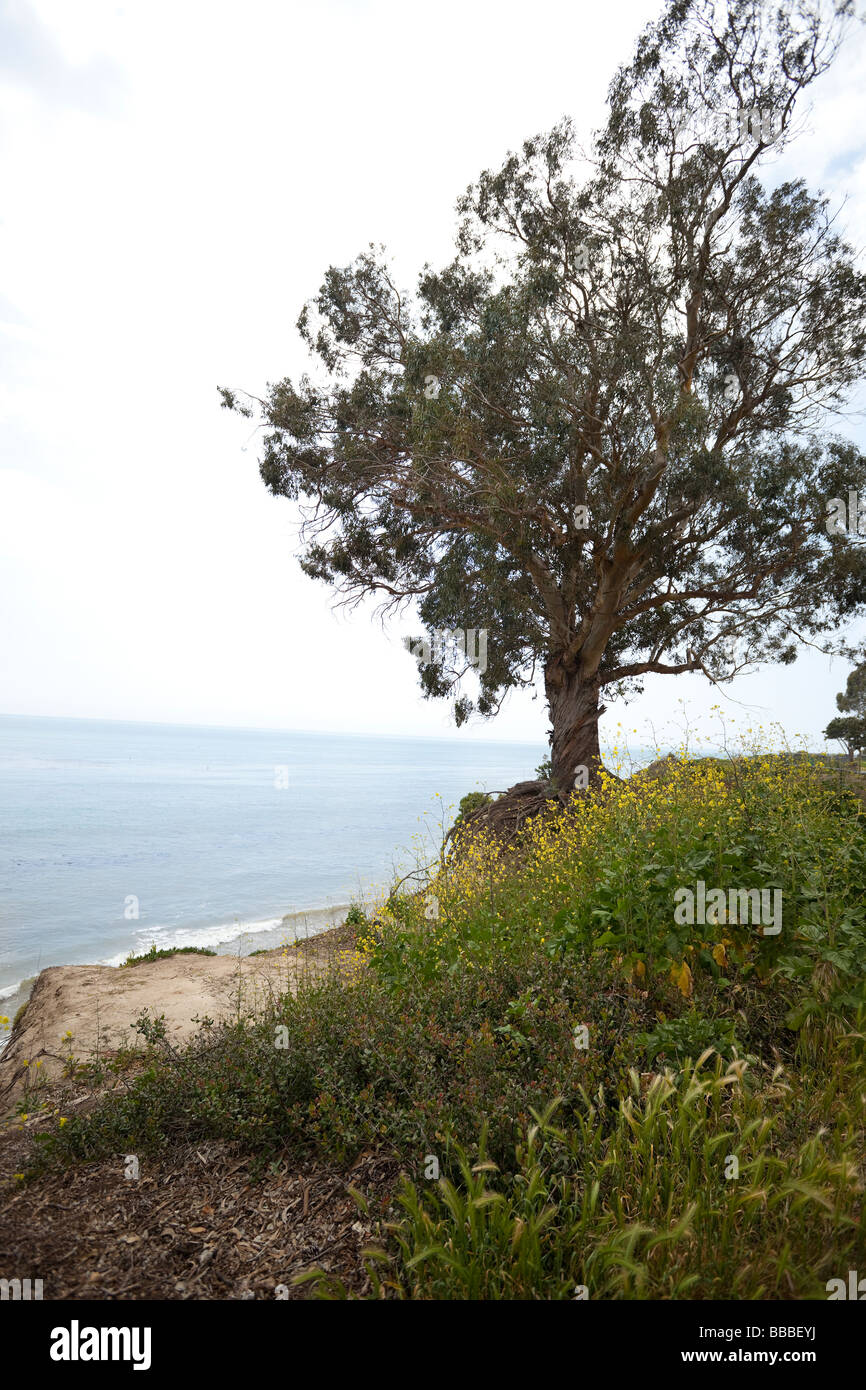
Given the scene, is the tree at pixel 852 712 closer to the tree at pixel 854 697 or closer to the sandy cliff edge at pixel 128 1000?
the tree at pixel 854 697

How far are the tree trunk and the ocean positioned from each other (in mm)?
1847

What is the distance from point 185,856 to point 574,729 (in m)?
17.2

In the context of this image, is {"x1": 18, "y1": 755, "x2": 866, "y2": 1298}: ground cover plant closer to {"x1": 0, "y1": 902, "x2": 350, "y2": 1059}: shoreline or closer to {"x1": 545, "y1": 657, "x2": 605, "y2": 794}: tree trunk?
{"x1": 545, "y1": 657, "x2": 605, "y2": 794}: tree trunk

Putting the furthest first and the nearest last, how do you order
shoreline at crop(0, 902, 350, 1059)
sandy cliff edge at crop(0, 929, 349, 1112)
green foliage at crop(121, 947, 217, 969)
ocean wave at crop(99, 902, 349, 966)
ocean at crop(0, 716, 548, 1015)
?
ocean at crop(0, 716, 548, 1015) < ocean wave at crop(99, 902, 349, 966) < shoreline at crop(0, 902, 350, 1059) < green foliage at crop(121, 947, 217, 969) < sandy cliff edge at crop(0, 929, 349, 1112)

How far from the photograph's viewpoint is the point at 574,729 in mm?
12039

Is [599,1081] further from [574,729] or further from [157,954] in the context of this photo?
[574,729]

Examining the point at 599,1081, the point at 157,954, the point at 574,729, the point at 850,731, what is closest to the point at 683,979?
the point at 599,1081

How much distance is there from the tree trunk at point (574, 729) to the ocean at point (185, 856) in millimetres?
1847

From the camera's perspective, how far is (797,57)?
10.2 metres

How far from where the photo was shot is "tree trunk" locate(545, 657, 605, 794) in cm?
1202

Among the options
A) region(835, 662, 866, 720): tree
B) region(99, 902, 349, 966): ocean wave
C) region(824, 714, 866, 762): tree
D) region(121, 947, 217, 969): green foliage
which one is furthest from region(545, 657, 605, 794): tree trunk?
region(835, 662, 866, 720): tree

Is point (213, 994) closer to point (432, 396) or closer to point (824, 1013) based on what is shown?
point (824, 1013)
